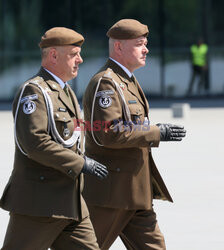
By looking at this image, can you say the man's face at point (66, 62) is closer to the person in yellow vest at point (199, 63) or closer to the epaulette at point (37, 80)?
the epaulette at point (37, 80)

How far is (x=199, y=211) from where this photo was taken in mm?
8102

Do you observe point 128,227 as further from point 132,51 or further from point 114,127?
point 132,51

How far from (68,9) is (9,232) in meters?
18.7

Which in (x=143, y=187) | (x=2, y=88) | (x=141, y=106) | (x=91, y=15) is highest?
(x=141, y=106)

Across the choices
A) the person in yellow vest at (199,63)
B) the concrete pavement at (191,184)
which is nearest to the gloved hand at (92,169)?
the concrete pavement at (191,184)

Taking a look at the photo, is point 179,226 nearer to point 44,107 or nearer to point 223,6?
point 44,107

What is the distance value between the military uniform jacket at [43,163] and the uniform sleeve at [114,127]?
0.40 m

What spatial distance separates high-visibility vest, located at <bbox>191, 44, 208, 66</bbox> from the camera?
22422mm

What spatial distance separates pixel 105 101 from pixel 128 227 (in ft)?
2.88

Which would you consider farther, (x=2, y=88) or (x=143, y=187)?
(x=2, y=88)

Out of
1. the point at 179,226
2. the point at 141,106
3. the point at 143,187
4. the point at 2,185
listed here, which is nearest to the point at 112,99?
the point at 141,106

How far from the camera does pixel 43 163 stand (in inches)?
177

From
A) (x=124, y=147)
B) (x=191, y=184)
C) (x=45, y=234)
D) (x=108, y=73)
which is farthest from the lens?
(x=191, y=184)

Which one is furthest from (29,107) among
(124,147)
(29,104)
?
(124,147)
